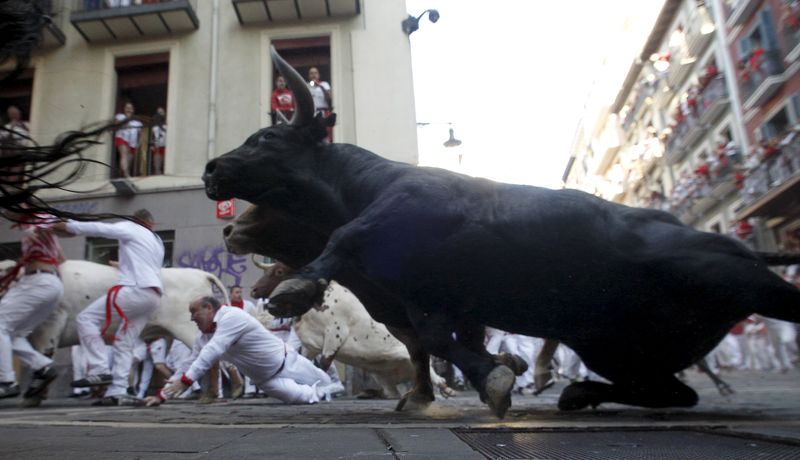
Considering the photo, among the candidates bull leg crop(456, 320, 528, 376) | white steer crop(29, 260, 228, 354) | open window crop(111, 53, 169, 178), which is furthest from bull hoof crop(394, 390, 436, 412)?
open window crop(111, 53, 169, 178)

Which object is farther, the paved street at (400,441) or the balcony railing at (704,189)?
the balcony railing at (704,189)

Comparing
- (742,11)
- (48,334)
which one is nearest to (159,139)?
(48,334)

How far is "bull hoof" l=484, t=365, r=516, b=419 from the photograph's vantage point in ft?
10.6

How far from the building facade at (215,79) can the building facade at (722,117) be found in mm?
8730

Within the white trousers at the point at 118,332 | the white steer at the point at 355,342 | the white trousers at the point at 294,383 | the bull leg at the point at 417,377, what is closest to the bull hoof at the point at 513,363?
the bull leg at the point at 417,377

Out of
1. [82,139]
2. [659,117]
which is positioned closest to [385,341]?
[82,139]

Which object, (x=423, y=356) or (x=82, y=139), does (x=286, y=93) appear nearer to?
(x=423, y=356)

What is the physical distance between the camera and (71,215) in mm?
2061

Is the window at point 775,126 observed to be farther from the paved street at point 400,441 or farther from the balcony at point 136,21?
the paved street at point 400,441

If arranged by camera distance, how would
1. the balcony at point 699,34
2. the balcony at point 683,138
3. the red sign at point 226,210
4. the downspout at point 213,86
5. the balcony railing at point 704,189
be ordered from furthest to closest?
the balcony at point 683,138, the balcony at point 699,34, the balcony railing at point 704,189, the downspout at point 213,86, the red sign at point 226,210

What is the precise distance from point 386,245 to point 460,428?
116cm

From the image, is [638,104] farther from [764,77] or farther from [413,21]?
[413,21]

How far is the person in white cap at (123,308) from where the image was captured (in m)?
6.46

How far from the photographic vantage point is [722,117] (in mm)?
26984
